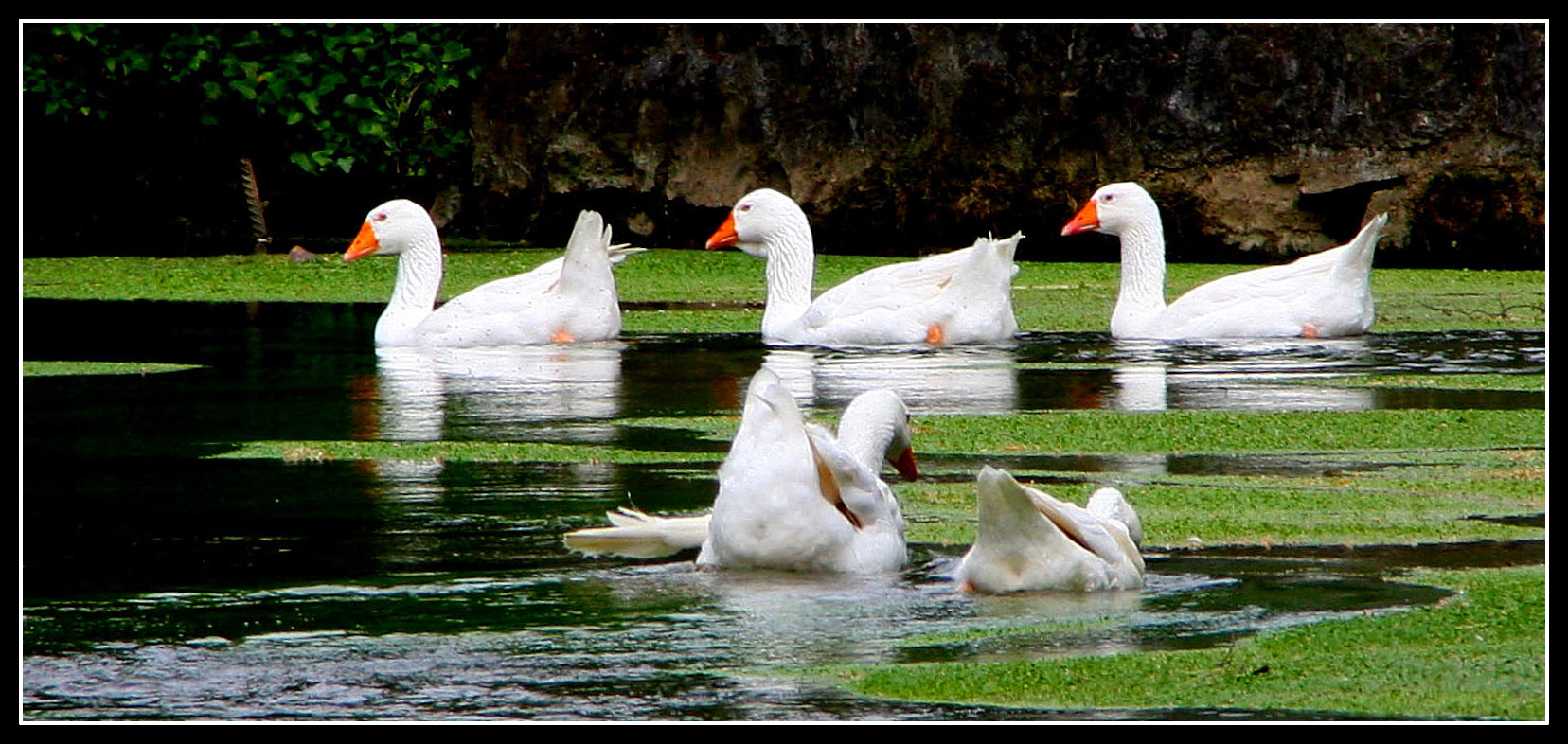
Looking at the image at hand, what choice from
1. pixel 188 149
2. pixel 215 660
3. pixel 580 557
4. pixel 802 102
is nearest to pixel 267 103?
pixel 188 149

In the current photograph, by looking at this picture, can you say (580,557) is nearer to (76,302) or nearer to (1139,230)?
(1139,230)

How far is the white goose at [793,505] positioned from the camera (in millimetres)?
6938

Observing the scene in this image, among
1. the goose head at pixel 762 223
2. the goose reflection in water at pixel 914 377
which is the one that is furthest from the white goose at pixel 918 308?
the goose head at pixel 762 223

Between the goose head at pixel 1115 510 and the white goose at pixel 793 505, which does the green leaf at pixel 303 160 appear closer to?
the white goose at pixel 793 505

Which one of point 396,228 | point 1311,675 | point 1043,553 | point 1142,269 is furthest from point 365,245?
point 1311,675

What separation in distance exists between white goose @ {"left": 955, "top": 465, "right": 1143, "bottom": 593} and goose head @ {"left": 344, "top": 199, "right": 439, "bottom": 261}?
33.8 feet

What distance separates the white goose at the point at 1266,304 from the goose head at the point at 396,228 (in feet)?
14.8

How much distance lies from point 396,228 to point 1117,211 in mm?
4703

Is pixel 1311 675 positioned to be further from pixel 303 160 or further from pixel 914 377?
pixel 303 160

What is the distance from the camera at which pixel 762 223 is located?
16562 mm

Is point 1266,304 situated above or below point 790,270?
below

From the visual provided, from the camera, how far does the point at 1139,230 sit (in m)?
16.1

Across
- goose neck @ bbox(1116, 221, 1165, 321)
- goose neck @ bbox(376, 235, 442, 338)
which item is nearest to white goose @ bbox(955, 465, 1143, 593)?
goose neck @ bbox(1116, 221, 1165, 321)

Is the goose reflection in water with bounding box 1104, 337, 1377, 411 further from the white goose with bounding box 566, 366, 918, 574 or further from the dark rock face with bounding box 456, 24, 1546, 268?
the dark rock face with bounding box 456, 24, 1546, 268
